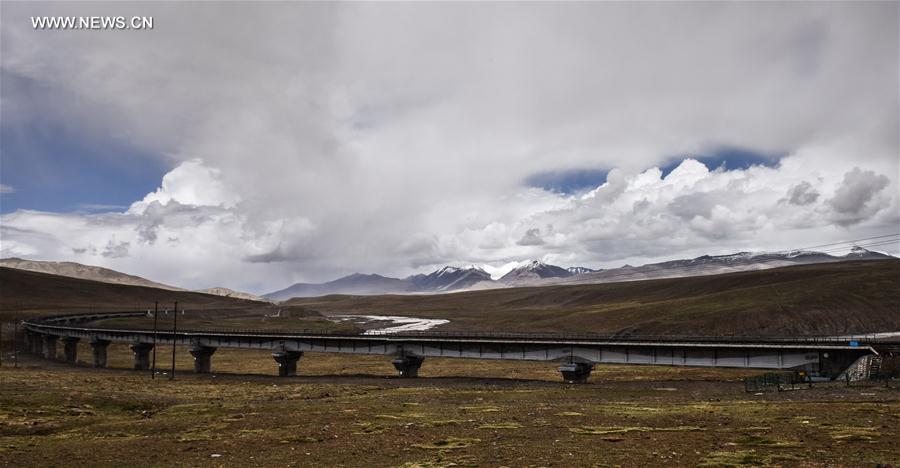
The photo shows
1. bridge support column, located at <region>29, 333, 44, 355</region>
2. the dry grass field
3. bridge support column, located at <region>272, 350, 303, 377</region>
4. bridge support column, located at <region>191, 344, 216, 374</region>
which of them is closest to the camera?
the dry grass field

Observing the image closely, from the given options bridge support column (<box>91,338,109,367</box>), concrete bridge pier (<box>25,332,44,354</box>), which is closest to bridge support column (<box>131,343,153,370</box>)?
bridge support column (<box>91,338,109,367</box>)

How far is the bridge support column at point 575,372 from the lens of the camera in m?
68.4

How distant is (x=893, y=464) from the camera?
2131 centimetres

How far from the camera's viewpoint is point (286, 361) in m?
84.4

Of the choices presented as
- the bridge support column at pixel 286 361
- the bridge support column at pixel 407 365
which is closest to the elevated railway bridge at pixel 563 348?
the bridge support column at pixel 407 365

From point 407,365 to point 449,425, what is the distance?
4512cm

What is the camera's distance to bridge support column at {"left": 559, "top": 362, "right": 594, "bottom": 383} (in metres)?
68.4

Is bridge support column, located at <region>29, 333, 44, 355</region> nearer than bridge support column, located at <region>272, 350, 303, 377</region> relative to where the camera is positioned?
No

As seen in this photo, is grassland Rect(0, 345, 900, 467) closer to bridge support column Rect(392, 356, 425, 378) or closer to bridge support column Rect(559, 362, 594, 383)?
bridge support column Rect(559, 362, 594, 383)

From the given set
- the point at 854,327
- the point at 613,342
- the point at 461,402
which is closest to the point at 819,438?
the point at 461,402

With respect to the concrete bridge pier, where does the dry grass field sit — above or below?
above

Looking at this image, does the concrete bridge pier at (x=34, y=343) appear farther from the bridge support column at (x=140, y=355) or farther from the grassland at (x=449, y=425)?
the grassland at (x=449, y=425)

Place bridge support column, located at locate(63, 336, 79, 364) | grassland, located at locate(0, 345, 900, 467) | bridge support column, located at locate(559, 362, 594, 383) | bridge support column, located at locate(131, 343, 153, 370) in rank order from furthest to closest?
bridge support column, located at locate(63, 336, 79, 364), bridge support column, located at locate(131, 343, 153, 370), bridge support column, located at locate(559, 362, 594, 383), grassland, located at locate(0, 345, 900, 467)

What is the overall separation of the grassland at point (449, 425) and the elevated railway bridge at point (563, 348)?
406cm
